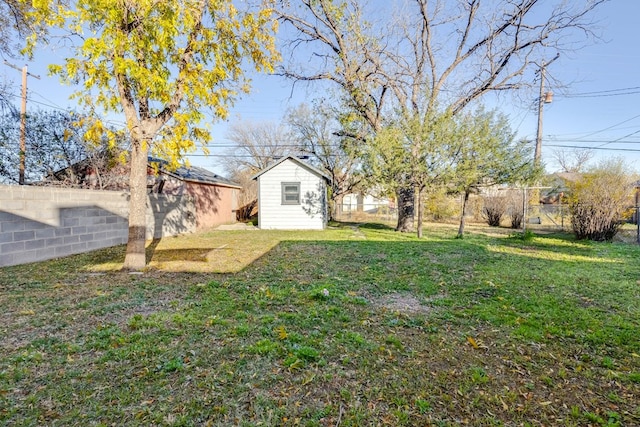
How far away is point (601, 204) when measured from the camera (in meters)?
9.63

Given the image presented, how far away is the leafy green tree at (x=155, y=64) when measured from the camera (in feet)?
15.9

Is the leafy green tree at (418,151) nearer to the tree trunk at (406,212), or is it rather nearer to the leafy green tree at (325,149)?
the tree trunk at (406,212)

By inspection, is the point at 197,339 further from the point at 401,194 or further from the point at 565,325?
the point at 401,194

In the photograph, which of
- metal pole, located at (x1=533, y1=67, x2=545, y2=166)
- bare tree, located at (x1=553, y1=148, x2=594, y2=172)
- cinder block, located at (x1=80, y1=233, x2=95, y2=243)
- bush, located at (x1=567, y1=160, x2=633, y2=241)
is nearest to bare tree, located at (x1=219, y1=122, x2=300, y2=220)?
metal pole, located at (x1=533, y1=67, x2=545, y2=166)

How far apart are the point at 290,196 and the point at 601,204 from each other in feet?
35.6

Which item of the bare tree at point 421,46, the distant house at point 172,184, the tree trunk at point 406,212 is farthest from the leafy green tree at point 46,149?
the tree trunk at point 406,212

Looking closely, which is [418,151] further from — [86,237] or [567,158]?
[567,158]

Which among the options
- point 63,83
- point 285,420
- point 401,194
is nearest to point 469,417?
point 285,420

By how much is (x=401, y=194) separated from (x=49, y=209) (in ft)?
35.7

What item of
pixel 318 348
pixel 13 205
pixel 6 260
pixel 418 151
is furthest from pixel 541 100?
pixel 6 260

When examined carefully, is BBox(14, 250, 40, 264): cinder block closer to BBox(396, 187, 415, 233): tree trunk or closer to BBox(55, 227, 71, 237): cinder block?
BBox(55, 227, 71, 237): cinder block

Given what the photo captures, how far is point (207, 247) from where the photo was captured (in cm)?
849

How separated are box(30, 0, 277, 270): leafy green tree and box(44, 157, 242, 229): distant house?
1183 millimetres

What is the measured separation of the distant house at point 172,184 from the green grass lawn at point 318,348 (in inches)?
146
